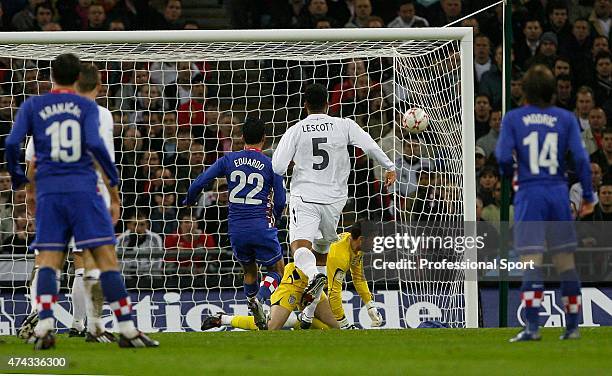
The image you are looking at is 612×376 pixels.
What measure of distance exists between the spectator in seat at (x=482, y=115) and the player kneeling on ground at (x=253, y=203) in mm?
5112

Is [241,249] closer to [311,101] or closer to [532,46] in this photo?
[311,101]

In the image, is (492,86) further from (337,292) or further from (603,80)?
(337,292)

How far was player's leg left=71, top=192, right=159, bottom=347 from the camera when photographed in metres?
8.17

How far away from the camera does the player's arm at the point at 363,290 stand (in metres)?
12.7

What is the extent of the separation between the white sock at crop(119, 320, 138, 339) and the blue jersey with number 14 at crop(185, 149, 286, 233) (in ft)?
11.0

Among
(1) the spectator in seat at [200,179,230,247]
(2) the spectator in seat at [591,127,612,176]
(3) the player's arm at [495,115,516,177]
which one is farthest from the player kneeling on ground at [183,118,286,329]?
(2) the spectator in seat at [591,127,612,176]

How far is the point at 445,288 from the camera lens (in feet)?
43.6

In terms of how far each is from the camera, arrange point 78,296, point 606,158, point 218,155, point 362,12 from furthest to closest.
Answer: point 362,12 < point 606,158 < point 218,155 < point 78,296

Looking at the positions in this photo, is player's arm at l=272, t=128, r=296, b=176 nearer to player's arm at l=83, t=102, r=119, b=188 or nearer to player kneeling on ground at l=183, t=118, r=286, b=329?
player kneeling on ground at l=183, t=118, r=286, b=329

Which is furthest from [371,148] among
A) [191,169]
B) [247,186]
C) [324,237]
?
[191,169]

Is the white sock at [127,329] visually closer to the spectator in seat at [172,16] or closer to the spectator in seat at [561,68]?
the spectator in seat at [172,16]

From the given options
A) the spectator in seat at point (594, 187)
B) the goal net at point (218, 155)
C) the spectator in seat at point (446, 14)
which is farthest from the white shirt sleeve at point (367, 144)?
the spectator in seat at point (446, 14)

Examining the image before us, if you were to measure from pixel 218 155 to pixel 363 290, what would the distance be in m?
3.05

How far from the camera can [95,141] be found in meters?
8.11
